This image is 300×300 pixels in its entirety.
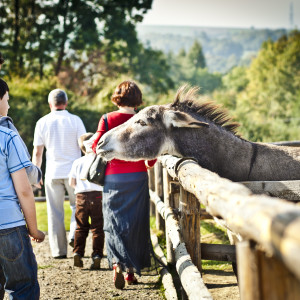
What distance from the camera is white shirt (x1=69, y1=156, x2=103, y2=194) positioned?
17.6 feet

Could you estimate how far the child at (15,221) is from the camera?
272 cm

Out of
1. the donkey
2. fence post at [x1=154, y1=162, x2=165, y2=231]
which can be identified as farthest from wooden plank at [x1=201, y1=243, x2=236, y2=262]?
fence post at [x1=154, y1=162, x2=165, y2=231]

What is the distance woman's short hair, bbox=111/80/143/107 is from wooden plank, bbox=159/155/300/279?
240 cm

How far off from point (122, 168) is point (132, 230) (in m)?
0.66

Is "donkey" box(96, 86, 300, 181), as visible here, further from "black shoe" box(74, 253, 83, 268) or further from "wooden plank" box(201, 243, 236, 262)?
"black shoe" box(74, 253, 83, 268)

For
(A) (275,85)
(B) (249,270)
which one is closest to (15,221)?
(B) (249,270)

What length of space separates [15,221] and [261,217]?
186 centimetres

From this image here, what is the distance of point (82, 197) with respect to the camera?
542 cm

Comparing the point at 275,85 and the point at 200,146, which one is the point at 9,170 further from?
the point at 275,85

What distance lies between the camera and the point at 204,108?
13.5 ft

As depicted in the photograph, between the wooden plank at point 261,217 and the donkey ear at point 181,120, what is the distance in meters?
1.57

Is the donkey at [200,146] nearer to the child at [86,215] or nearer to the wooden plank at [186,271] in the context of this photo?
the wooden plank at [186,271]

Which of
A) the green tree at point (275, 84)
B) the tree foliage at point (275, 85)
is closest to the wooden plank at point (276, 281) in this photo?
the tree foliage at point (275, 85)

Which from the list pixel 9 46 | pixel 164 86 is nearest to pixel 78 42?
pixel 9 46
